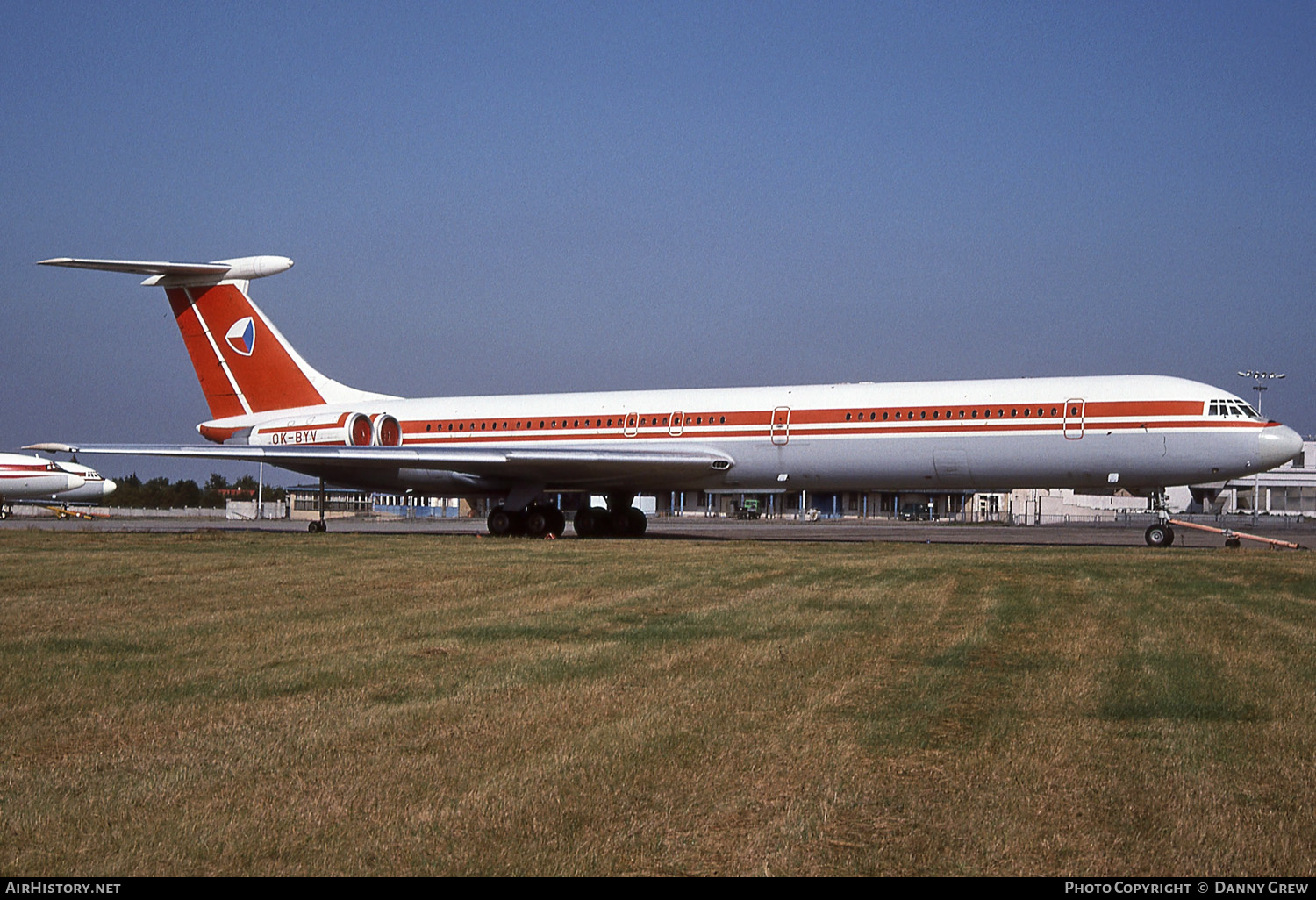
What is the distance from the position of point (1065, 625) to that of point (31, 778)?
26.7ft

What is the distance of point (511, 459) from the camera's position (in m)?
28.4

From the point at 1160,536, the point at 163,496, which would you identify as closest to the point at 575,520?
the point at 1160,536

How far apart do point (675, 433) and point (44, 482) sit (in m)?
38.6

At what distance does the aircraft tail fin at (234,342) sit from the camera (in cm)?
3316

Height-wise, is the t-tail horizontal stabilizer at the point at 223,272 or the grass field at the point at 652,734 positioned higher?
the t-tail horizontal stabilizer at the point at 223,272

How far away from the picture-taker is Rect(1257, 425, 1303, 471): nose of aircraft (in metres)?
24.4

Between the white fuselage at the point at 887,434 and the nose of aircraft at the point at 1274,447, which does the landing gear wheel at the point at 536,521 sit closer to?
the white fuselage at the point at 887,434

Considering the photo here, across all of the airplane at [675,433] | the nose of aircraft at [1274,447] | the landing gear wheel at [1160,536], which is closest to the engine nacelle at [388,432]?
the airplane at [675,433]

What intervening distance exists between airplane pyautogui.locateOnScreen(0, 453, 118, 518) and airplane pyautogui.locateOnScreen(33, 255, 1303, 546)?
2454 centimetres

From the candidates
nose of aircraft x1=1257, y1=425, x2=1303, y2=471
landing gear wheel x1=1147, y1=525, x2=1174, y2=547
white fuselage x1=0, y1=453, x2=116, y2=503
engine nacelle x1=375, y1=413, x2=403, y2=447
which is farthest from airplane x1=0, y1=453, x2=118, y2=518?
nose of aircraft x1=1257, y1=425, x2=1303, y2=471

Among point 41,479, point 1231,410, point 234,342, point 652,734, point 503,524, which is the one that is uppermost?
point 234,342

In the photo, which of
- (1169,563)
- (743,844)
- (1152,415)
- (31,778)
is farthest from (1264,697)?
(1152,415)

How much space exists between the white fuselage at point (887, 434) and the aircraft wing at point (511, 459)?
7.4 inches

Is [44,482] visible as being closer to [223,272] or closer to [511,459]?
[223,272]
